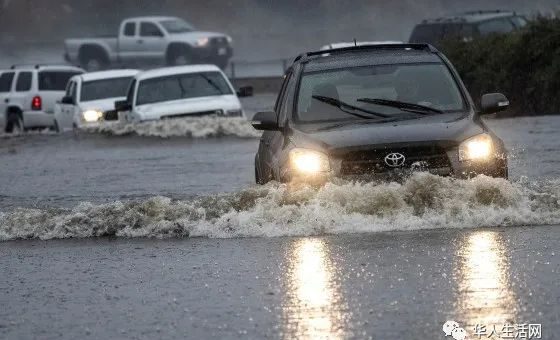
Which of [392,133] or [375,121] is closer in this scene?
[392,133]

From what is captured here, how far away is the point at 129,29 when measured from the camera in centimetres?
5766

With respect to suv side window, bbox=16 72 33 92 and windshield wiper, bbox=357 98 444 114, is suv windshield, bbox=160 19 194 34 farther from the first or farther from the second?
windshield wiper, bbox=357 98 444 114

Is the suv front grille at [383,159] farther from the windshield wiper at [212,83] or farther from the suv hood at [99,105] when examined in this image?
the suv hood at [99,105]

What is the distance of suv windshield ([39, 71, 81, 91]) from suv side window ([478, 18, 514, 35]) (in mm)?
11579

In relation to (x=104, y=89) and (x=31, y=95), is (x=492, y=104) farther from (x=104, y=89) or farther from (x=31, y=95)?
(x=31, y=95)

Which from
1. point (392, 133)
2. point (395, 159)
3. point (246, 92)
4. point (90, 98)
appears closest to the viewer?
point (395, 159)

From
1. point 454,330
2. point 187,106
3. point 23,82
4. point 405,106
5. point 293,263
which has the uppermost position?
point 23,82

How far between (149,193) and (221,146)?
8187 mm

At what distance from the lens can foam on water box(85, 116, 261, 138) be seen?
28.4 meters

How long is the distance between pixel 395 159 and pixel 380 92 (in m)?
1.37

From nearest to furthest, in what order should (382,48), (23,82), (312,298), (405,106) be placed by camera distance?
(312,298)
(405,106)
(382,48)
(23,82)

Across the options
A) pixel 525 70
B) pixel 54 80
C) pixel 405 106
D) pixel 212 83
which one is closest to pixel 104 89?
pixel 54 80

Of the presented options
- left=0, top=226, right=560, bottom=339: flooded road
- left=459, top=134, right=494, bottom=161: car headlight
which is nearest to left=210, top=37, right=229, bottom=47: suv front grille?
left=0, top=226, right=560, bottom=339: flooded road

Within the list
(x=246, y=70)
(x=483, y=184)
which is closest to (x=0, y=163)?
(x=483, y=184)
